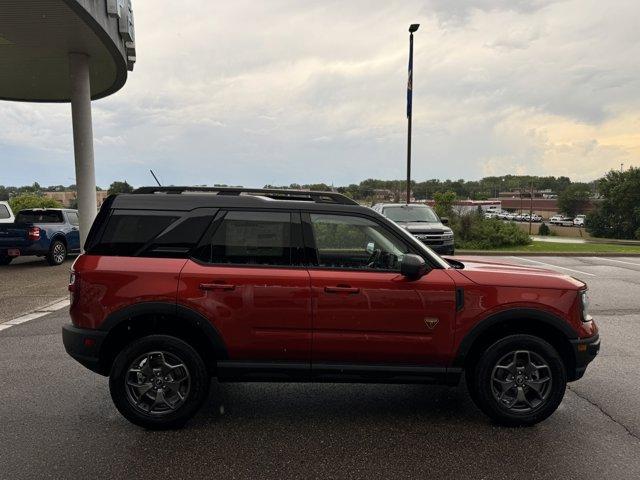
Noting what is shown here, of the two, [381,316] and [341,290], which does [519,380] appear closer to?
[381,316]

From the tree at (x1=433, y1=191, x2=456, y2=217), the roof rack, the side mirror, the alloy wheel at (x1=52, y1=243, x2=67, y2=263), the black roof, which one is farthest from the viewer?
the tree at (x1=433, y1=191, x2=456, y2=217)

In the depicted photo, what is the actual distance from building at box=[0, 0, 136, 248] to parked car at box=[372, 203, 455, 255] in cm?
764

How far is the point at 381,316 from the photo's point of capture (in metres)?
3.50

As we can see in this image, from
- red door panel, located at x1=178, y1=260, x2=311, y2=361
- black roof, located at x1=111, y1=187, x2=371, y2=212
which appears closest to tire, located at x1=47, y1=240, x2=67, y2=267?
black roof, located at x1=111, y1=187, x2=371, y2=212

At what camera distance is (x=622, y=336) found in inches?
243

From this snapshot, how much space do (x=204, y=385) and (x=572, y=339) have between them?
2850 mm

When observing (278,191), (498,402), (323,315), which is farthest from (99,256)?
(498,402)

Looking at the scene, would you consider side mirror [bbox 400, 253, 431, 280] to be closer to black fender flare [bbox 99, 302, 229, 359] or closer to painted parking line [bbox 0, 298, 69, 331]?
black fender flare [bbox 99, 302, 229, 359]

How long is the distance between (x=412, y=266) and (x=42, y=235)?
40.0ft

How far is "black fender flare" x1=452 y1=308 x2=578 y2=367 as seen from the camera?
3.53 metres

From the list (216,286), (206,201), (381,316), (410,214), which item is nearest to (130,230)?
(206,201)

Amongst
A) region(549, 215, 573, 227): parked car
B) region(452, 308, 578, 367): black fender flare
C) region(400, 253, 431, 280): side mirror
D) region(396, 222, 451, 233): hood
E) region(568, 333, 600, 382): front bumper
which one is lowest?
region(549, 215, 573, 227): parked car

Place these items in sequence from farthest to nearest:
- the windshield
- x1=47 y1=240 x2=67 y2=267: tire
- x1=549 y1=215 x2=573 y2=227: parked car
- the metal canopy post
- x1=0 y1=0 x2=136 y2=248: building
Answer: x1=549 y1=215 x2=573 y2=227: parked car
the windshield
x1=47 y1=240 x2=67 y2=267: tire
the metal canopy post
x1=0 y1=0 x2=136 y2=248: building

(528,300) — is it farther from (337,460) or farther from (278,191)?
(278,191)
